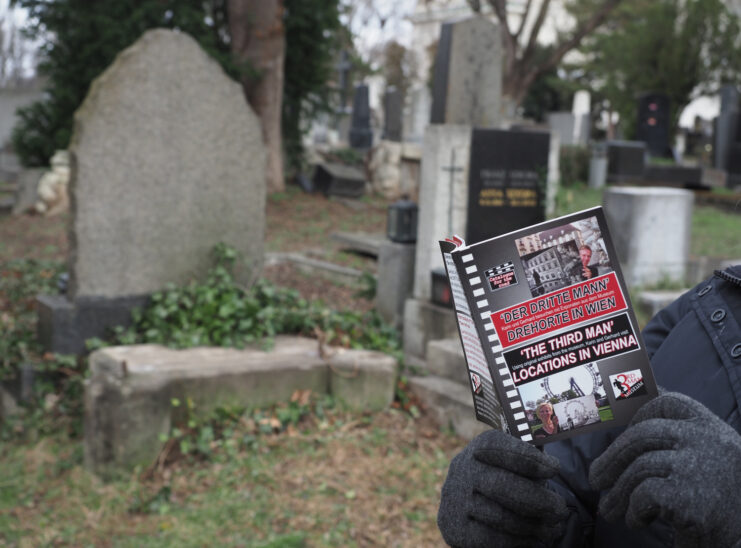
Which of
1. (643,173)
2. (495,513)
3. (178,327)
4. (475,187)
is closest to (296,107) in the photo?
(643,173)

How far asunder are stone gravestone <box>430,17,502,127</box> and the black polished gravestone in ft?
1.46

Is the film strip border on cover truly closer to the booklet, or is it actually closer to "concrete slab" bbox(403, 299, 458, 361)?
the booklet

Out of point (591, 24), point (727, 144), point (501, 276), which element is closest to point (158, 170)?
point (501, 276)

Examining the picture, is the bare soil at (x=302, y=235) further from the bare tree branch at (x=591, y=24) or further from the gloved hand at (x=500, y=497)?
the bare tree branch at (x=591, y=24)

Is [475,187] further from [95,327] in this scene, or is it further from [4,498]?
[4,498]

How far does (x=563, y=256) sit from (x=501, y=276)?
104 mm

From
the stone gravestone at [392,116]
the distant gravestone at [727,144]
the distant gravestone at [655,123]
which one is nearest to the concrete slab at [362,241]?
the stone gravestone at [392,116]

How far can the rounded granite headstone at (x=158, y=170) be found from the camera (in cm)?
495

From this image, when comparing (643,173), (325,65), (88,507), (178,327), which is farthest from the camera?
(643,173)

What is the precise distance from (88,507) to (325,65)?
13.2 meters

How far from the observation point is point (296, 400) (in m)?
4.62

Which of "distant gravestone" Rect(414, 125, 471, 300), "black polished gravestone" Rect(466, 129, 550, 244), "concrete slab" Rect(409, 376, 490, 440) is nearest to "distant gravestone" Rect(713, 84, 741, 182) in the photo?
"black polished gravestone" Rect(466, 129, 550, 244)

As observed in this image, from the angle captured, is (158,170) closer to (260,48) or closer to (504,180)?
(504,180)

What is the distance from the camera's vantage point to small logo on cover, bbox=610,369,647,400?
1.30 metres
